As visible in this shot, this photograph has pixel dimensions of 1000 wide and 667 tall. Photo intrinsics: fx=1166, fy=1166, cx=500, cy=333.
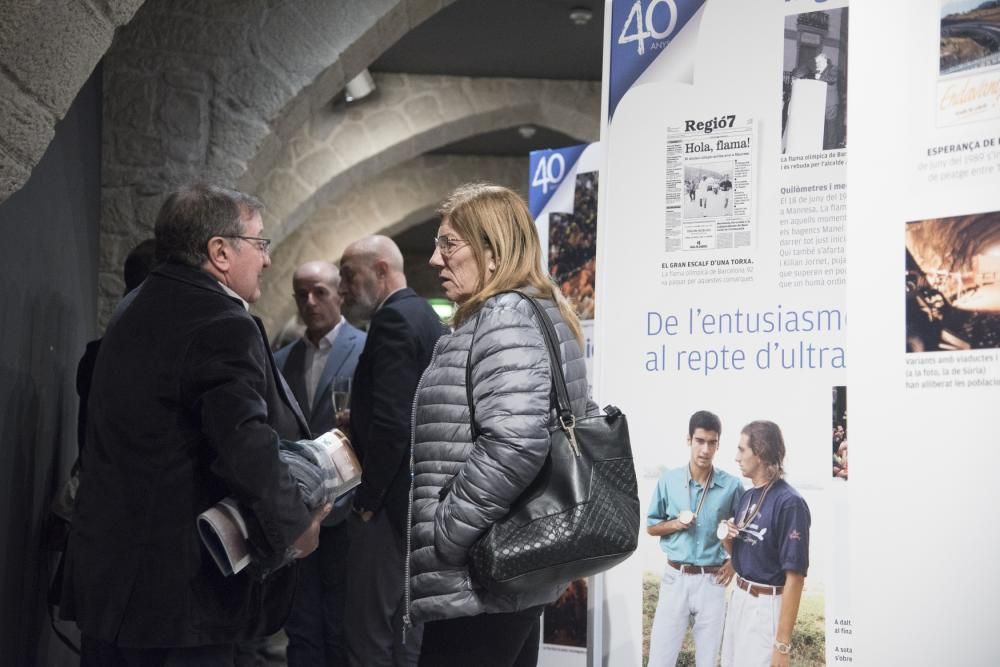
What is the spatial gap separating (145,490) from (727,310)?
1340 mm

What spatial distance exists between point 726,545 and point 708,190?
0.82 m

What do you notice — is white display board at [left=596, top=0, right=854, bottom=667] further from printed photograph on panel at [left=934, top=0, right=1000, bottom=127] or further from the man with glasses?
the man with glasses

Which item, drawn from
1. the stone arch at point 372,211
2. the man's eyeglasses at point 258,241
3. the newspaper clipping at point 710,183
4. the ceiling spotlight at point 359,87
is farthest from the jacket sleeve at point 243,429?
the stone arch at point 372,211

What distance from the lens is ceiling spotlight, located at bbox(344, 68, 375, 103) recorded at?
25.9ft

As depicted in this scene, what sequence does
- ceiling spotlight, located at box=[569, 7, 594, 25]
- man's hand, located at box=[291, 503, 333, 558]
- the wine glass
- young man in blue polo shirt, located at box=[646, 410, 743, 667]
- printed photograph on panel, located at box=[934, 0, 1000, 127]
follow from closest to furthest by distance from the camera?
printed photograph on panel, located at box=[934, 0, 1000, 127] → man's hand, located at box=[291, 503, 333, 558] → young man in blue polo shirt, located at box=[646, 410, 743, 667] → the wine glass → ceiling spotlight, located at box=[569, 7, 594, 25]

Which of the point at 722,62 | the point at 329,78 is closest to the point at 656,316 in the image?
the point at 722,62

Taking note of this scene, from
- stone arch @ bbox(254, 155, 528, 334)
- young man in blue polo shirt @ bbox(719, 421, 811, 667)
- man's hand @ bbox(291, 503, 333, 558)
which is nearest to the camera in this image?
man's hand @ bbox(291, 503, 333, 558)

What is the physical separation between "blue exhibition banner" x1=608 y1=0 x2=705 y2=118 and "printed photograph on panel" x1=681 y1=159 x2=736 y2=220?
0.30m

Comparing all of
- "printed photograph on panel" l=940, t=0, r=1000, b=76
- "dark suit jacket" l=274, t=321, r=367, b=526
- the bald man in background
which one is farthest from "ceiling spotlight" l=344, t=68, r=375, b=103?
"printed photograph on panel" l=940, t=0, r=1000, b=76

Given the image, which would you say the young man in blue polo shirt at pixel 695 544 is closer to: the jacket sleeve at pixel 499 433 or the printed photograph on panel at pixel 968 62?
the jacket sleeve at pixel 499 433

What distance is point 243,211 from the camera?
2633 millimetres

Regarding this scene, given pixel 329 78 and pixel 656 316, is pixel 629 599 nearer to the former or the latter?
pixel 656 316

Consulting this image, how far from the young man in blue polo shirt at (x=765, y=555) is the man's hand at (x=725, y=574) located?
0.6 inches

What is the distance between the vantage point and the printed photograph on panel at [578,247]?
3908 mm
